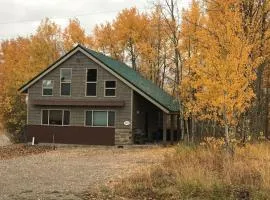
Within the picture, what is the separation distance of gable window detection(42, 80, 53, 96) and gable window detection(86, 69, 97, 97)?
2851 millimetres

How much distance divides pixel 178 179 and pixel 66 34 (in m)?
43.7

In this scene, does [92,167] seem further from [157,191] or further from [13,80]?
[13,80]

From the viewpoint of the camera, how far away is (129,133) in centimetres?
3431

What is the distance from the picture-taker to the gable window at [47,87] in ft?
119

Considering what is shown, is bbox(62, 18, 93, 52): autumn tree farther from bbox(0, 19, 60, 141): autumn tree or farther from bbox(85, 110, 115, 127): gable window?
bbox(85, 110, 115, 127): gable window

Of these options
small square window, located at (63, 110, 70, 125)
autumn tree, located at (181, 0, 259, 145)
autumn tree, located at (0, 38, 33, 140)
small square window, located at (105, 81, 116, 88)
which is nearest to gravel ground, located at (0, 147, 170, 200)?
autumn tree, located at (181, 0, 259, 145)

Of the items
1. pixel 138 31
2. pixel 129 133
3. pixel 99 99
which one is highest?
pixel 138 31

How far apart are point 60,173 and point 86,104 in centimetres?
1533

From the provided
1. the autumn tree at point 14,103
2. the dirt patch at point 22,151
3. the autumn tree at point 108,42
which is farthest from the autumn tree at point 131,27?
the dirt patch at point 22,151

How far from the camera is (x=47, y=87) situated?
36.4 metres

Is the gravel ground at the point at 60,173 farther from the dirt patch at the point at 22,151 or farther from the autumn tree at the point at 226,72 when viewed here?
the autumn tree at the point at 226,72

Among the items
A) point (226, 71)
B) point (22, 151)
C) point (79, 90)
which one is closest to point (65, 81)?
point (79, 90)

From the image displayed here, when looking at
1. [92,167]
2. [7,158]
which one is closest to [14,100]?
[7,158]

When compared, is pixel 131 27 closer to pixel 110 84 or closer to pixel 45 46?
pixel 45 46
